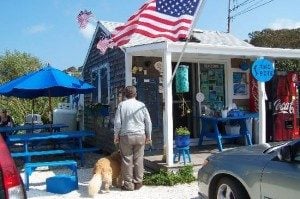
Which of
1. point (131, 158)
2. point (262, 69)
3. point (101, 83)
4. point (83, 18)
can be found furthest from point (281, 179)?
point (101, 83)

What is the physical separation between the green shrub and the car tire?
7.77 feet

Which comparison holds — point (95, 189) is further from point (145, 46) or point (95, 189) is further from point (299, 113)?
point (299, 113)

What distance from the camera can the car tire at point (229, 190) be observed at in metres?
5.07

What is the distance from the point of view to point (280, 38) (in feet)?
119

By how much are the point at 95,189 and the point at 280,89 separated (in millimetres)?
6407

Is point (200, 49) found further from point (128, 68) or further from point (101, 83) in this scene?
point (101, 83)

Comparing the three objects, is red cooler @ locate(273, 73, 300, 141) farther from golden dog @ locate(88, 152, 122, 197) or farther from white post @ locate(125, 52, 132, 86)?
golden dog @ locate(88, 152, 122, 197)

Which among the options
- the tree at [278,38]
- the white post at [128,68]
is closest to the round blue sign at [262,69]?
the white post at [128,68]

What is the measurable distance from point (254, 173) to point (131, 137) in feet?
10.4

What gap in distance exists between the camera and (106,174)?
7.44 m

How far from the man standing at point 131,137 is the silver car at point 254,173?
6.77 ft

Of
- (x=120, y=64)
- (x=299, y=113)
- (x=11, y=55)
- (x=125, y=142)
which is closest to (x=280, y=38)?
(x=11, y=55)

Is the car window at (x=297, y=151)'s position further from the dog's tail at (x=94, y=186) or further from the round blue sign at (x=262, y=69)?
the round blue sign at (x=262, y=69)

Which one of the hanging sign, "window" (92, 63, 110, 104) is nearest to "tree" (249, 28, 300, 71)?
"window" (92, 63, 110, 104)
